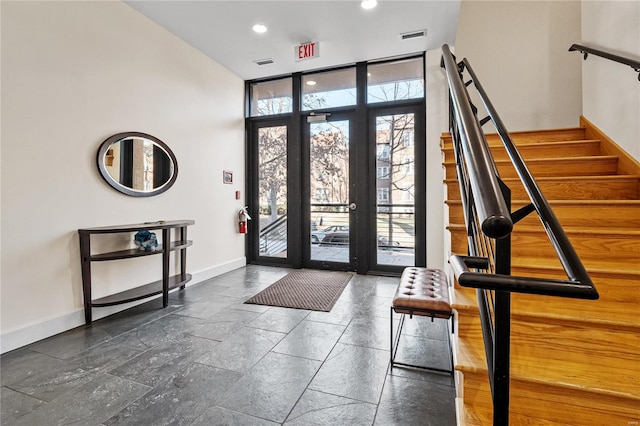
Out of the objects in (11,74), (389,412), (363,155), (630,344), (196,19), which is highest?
(196,19)

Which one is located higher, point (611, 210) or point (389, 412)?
point (611, 210)

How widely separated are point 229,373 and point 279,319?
35.9 inches

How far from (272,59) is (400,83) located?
6.27ft

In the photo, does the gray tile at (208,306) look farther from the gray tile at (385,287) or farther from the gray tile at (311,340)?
the gray tile at (385,287)

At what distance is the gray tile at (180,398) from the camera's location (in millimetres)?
1572

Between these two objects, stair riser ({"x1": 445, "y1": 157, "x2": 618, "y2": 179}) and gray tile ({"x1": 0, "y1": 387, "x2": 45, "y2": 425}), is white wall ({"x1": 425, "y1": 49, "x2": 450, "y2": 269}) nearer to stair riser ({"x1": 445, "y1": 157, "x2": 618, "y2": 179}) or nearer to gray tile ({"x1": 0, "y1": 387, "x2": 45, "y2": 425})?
stair riser ({"x1": 445, "y1": 157, "x2": 618, "y2": 179})

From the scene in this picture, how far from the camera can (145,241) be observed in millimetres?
3051

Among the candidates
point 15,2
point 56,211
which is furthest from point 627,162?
point 15,2

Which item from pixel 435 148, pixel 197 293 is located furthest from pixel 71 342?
pixel 435 148

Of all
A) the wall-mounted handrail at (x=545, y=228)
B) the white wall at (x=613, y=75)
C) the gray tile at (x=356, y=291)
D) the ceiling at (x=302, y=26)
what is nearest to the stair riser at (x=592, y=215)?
the white wall at (x=613, y=75)

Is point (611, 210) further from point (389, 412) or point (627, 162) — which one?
point (389, 412)

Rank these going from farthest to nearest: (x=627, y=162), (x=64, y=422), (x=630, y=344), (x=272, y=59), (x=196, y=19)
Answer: (x=272, y=59) < (x=196, y=19) < (x=627, y=162) < (x=64, y=422) < (x=630, y=344)

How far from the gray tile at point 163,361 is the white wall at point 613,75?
3.51 m

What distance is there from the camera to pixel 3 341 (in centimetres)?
226
